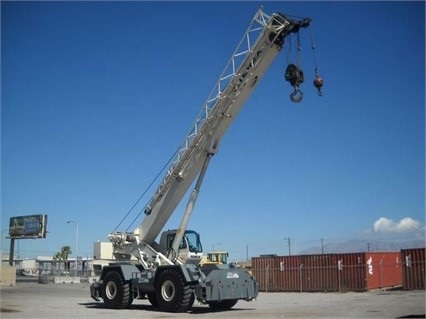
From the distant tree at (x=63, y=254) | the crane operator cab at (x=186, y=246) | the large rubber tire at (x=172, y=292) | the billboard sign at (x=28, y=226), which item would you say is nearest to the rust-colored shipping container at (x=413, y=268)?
the crane operator cab at (x=186, y=246)

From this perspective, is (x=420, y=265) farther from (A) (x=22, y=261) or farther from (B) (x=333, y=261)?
(A) (x=22, y=261)

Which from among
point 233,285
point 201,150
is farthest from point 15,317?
point 201,150

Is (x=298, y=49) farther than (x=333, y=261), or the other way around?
(x=333, y=261)

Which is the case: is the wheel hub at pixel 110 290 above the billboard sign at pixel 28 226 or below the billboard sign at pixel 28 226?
below

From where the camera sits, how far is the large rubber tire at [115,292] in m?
21.0

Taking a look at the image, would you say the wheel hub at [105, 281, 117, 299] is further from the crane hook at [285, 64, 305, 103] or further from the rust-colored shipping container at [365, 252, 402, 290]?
the rust-colored shipping container at [365, 252, 402, 290]

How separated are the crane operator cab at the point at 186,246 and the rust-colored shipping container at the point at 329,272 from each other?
17232 mm

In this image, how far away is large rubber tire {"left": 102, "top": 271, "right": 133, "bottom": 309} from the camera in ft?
68.9

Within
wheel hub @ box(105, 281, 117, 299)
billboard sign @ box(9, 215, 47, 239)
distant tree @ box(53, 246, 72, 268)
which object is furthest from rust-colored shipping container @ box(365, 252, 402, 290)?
distant tree @ box(53, 246, 72, 268)

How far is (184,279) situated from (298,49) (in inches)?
367

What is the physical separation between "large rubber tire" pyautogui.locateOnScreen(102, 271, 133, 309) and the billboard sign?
60923mm

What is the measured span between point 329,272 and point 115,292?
19.2 m

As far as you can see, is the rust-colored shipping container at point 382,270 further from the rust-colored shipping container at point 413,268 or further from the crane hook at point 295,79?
the crane hook at point 295,79

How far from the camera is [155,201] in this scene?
2125 centimetres
